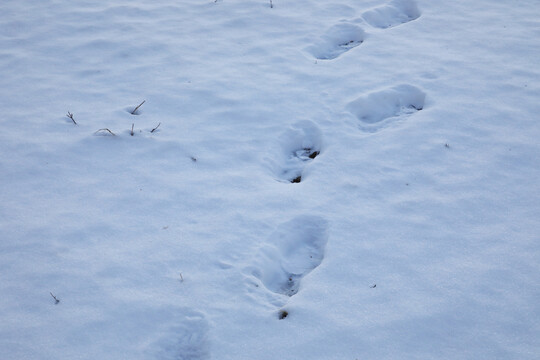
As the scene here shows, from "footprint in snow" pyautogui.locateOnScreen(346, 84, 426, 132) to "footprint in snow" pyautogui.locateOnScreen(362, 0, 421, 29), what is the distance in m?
1.23

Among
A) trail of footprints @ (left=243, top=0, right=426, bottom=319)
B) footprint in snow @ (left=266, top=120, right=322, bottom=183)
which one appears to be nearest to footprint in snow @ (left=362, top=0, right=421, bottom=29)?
trail of footprints @ (left=243, top=0, right=426, bottom=319)

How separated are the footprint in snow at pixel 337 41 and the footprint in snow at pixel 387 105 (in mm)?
800

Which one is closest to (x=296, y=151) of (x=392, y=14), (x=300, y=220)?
(x=300, y=220)

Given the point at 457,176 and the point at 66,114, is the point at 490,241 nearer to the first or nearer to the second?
the point at 457,176

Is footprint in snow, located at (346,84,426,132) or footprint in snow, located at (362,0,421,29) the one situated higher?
footprint in snow, located at (362,0,421,29)

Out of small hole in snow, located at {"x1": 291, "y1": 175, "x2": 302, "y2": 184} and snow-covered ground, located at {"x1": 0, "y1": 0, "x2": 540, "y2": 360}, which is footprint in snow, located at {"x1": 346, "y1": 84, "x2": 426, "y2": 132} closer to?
snow-covered ground, located at {"x1": 0, "y1": 0, "x2": 540, "y2": 360}

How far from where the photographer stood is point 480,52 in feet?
12.9

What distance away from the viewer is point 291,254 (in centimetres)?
254

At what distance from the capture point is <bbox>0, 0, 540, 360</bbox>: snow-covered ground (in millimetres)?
2104

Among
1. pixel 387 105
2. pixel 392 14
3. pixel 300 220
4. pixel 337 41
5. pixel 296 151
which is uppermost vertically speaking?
pixel 392 14

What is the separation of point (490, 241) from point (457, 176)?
0.54 meters

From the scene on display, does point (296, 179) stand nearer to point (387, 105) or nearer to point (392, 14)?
point (387, 105)

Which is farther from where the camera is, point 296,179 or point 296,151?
point 296,151

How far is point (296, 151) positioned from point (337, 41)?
162 cm
